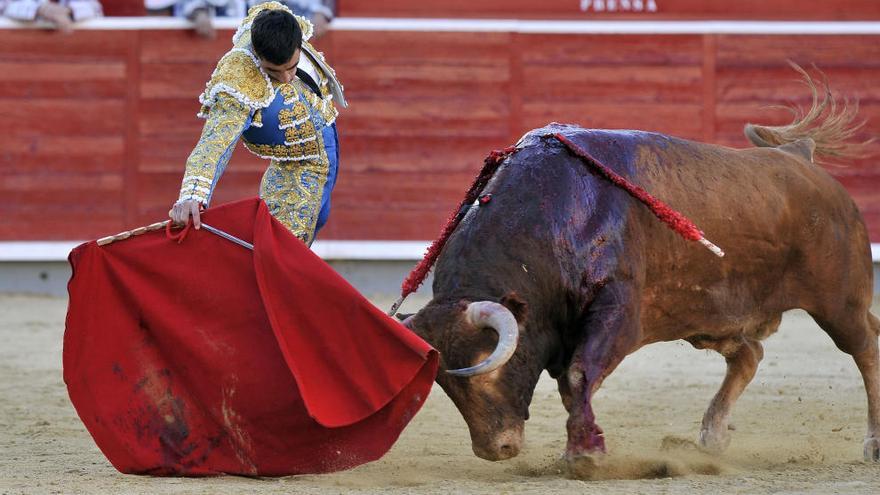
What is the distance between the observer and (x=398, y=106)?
8141 mm

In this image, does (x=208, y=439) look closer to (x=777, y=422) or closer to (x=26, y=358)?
(x=777, y=422)

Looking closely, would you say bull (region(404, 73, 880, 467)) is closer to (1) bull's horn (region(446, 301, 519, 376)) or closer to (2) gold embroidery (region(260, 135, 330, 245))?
(1) bull's horn (region(446, 301, 519, 376))

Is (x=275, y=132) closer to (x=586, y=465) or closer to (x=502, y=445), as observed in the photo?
(x=502, y=445)

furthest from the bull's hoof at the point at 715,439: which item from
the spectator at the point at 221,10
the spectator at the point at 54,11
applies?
the spectator at the point at 54,11

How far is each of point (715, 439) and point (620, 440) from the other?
0.97 feet

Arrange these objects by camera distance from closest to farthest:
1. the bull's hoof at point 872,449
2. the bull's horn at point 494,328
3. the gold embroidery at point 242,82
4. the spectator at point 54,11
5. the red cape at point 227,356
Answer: the bull's horn at point 494,328
the red cape at point 227,356
the gold embroidery at point 242,82
the bull's hoof at point 872,449
the spectator at point 54,11

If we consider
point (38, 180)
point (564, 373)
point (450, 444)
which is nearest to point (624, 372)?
point (450, 444)

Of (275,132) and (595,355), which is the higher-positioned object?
(275,132)

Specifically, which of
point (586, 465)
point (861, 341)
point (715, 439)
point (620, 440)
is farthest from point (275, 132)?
point (861, 341)

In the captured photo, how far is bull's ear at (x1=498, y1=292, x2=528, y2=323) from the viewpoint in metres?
3.55

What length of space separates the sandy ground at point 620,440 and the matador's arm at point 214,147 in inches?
28.3

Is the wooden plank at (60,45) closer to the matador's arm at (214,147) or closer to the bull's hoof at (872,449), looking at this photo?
the matador's arm at (214,147)

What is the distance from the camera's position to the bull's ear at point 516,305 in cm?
355

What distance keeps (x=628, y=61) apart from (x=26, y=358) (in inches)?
151
